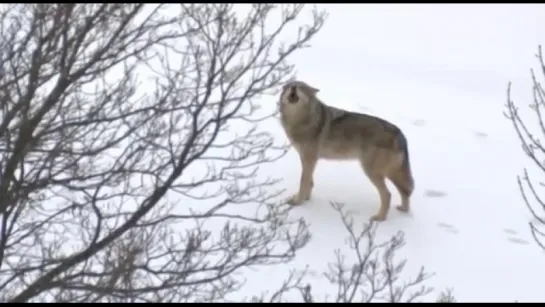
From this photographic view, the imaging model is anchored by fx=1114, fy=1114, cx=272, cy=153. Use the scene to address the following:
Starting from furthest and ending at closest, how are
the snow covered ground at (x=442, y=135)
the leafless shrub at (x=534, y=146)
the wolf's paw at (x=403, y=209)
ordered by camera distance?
1. the wolf's paw at (x=403, y=209)
2. the snow covered ground at (x=442, y=135)
3. the leafless shrub at (x=534, y=146)

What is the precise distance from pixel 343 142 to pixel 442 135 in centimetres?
322

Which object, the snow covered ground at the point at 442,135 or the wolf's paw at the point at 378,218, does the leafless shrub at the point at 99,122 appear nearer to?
the snow covered ground at the point at 442,135

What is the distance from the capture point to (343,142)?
1063cm

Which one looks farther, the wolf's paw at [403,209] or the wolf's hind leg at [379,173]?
the wolf's paw at [403,209]

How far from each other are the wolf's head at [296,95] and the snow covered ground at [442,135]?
3.14ft

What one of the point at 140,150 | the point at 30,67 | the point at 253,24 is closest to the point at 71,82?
the point at 30,67

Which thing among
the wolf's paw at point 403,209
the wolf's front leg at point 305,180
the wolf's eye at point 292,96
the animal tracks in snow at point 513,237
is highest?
the wolf's eye at point 292,96

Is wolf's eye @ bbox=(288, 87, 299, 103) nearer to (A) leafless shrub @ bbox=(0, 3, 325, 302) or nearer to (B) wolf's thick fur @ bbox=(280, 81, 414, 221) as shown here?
(B) wolf's thick fur @ bbox=(280, 81, 414, 221)

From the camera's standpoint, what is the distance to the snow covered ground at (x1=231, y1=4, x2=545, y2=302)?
10.1 metres

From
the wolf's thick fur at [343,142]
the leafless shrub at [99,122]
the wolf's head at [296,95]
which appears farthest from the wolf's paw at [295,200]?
the leafless shrub at [99,122]

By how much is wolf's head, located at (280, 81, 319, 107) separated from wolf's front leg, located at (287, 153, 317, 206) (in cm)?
52

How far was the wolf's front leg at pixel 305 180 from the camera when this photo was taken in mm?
10648

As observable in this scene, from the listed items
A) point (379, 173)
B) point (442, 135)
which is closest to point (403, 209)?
point (379, 173)

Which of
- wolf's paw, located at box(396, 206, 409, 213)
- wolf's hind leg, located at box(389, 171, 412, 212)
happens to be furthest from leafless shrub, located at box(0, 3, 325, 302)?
wolf's paw, located at box(396, 206, 409, 213)
